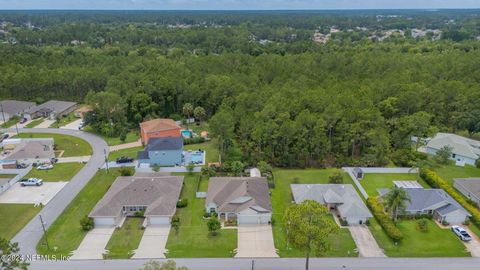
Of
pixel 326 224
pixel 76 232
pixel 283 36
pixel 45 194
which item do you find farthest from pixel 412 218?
pixel 283 36

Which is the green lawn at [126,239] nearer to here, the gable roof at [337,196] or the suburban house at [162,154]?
the suburban house at [162,154]

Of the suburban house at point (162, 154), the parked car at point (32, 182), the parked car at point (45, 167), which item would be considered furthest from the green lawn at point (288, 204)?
the parked car at point (45, 167)

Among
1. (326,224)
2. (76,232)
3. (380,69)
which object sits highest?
(380,69)

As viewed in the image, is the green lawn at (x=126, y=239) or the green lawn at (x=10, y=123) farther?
the green lawn at (x=10, y=123)

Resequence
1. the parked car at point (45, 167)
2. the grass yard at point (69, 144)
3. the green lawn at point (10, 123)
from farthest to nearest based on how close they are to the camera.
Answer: the green lawn at point (10, 123)
the grass yard at point (69, 144)
the parked car at point (45, 167)

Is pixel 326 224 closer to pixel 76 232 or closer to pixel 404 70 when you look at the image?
pixel 76 232

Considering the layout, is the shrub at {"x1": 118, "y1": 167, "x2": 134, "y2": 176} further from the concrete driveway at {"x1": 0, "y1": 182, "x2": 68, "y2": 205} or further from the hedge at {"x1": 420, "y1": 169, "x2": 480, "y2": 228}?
the hedge at {"x1": 420, "y1": 169, "x2": 480, "y2": 228}

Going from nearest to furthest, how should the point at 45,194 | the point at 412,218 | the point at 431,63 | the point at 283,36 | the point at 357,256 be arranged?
the point at 357,256
the point at 412,218
the point at 45,194
the point at 431,63
the point at 283,36
